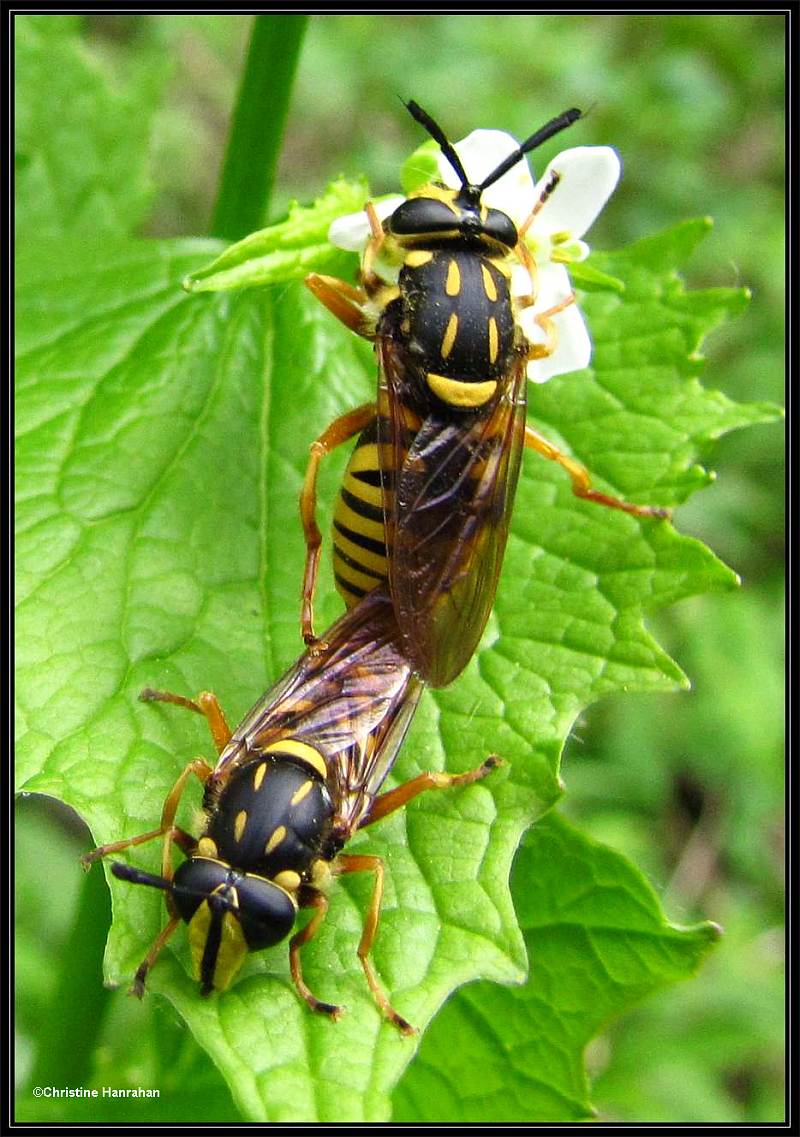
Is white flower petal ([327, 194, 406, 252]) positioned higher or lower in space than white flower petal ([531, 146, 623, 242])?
lower

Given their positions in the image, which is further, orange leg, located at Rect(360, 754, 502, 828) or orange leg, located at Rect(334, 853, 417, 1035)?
orange leg, located at Rect(360, 754, 502, 828)

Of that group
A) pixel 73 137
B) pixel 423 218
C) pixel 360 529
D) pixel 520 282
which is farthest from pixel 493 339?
pixel 73 137

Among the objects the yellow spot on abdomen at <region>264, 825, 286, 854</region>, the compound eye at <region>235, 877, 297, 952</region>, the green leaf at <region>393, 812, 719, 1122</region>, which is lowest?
the green leaf at <region>393, 812, 719, 1122</region>

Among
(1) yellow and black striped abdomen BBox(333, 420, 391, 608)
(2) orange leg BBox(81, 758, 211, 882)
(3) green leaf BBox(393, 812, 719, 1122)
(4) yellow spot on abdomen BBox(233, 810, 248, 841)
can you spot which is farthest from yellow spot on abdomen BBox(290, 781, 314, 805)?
(3) green leaf BBox(393, 812, 719, 1122)

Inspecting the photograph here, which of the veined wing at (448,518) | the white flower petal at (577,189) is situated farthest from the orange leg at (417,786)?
the white flower petal at (577,189)

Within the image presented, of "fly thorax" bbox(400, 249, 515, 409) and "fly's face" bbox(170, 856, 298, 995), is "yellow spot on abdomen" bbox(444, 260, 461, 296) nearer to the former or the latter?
"fly thorax" bbox(400, 249, 515, 409)

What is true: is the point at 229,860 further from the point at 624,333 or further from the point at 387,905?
the point at 624,333

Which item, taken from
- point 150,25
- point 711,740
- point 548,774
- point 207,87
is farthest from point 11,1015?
point 207,87
